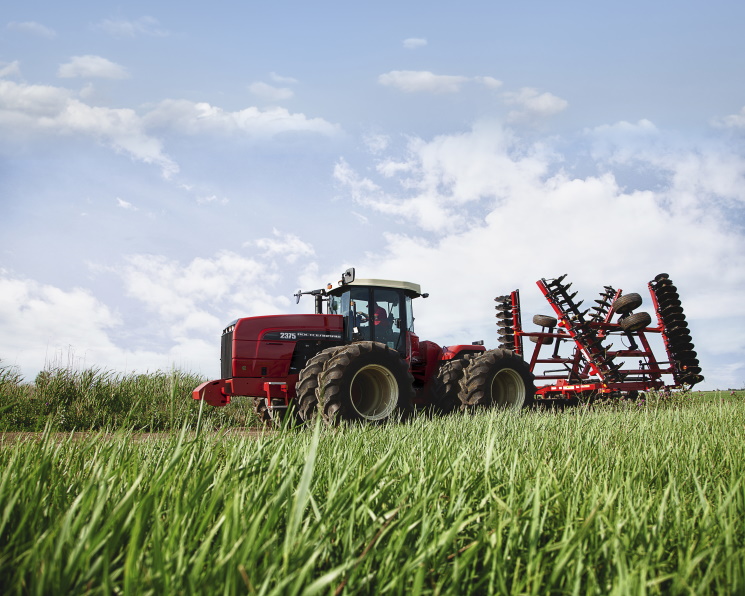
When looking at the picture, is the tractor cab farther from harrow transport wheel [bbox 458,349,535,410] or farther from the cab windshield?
harrow transport wheel [bbox 458,349,535,410]

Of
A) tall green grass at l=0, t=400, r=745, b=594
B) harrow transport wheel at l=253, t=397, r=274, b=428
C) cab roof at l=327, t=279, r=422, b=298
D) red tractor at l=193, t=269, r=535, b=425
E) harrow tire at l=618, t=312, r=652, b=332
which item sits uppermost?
cab roof at l=327, t=279, r=422, b=298

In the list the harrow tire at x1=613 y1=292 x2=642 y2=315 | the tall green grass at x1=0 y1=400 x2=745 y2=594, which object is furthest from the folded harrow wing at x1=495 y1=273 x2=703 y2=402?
the tall green grass at x1=0 y1=400 x2=745 y2=594

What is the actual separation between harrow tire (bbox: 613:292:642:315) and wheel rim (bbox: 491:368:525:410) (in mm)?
4363

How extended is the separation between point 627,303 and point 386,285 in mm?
6665

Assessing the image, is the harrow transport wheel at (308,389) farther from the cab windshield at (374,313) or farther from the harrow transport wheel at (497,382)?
the harrow transport wheel at (497,382)

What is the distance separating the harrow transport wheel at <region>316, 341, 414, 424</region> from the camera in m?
7.35

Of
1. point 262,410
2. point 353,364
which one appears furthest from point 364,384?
point 262,410

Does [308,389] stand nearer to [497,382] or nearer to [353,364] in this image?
[353,364]

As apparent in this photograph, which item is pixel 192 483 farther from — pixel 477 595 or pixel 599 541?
pixel 599 541

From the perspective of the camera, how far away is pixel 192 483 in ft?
6.75

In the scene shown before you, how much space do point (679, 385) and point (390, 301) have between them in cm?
813

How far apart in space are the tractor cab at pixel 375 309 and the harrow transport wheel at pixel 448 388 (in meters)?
0.77

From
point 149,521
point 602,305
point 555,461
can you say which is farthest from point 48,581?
point 602,305

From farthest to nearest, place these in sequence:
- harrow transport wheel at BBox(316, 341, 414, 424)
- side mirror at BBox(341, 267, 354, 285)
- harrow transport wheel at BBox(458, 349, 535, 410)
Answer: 1. harrow transport wheel at BBox(458, 349, 535, 410)
2. side mirror at BBox(341, 267, 354, 285)
3. harrow transport wheel at BBox(316, 341, 414, 424)
